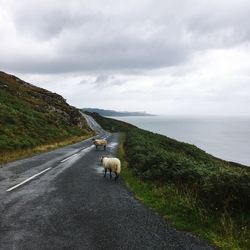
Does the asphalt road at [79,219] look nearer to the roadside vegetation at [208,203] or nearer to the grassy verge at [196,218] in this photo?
the grassy verge at [196,218]

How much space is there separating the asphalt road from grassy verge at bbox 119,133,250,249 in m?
0.39

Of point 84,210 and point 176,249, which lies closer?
point 176,249

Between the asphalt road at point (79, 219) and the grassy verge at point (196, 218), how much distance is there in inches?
15.5

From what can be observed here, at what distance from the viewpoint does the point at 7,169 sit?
20984 millimetres

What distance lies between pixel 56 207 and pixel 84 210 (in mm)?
980

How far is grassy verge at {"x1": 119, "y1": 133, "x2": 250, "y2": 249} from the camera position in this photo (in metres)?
8.10

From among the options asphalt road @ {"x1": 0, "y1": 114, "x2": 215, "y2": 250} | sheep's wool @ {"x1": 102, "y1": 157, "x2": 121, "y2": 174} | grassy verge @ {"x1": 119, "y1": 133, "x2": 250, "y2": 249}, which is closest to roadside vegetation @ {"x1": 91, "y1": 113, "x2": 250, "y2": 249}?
grassy verge @ {"x1": 119, "y1": 133, "x2": 250, "y2": 249}

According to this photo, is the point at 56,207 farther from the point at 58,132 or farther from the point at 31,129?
the point at 58,132

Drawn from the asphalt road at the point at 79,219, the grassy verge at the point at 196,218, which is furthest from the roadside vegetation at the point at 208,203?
the asphalt road at the point at 79,219

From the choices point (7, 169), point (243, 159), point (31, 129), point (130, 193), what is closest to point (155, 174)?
point (130, 193)

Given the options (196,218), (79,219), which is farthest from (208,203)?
(79,219)

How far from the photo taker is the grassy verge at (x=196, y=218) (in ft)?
26.6

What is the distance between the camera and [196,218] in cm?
981

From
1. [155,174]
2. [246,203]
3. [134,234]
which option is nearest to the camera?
[134,234]
